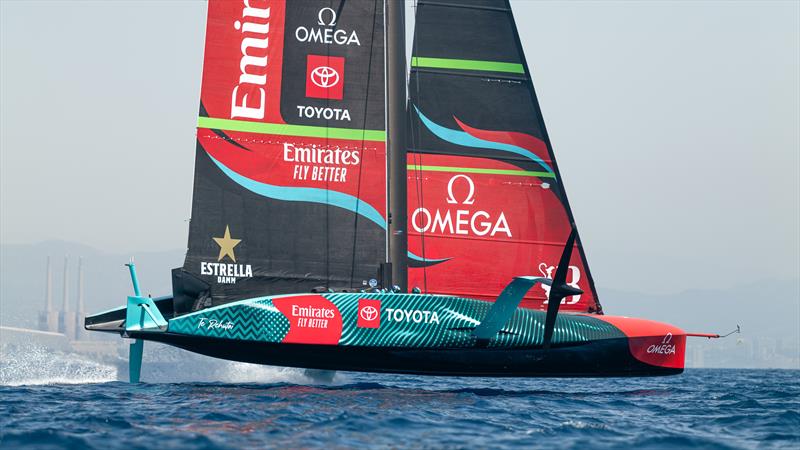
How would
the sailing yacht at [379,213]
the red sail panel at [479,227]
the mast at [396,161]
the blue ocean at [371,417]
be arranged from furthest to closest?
1. the red sail panel at [479,227]
2. the mast at [396,161]
3. the sailing yacht at [379,213]
4. the blue ocean at [371,417]

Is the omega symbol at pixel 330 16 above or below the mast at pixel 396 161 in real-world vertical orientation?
above

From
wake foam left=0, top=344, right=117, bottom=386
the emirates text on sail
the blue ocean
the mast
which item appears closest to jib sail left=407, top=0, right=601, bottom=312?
the mast

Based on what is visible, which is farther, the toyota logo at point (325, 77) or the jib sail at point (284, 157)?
the toyota logo at point (325, 77)

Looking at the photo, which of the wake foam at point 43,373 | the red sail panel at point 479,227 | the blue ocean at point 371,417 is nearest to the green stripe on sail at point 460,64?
the red sail panel at point 479,227

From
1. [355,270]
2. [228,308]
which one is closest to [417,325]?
[355,270]

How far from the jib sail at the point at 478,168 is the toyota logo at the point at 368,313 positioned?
8.11 ft

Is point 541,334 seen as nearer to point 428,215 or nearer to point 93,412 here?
point 428,215

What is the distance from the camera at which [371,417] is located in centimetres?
1490

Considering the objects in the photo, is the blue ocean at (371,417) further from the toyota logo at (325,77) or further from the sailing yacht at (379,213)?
the toyota logo at (325,77)

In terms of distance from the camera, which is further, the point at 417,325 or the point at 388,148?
the point at 388,148

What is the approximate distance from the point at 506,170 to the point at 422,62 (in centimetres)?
271

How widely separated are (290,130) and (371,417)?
7.79m

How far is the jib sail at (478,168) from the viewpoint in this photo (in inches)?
872

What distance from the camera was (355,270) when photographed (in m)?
21.1
